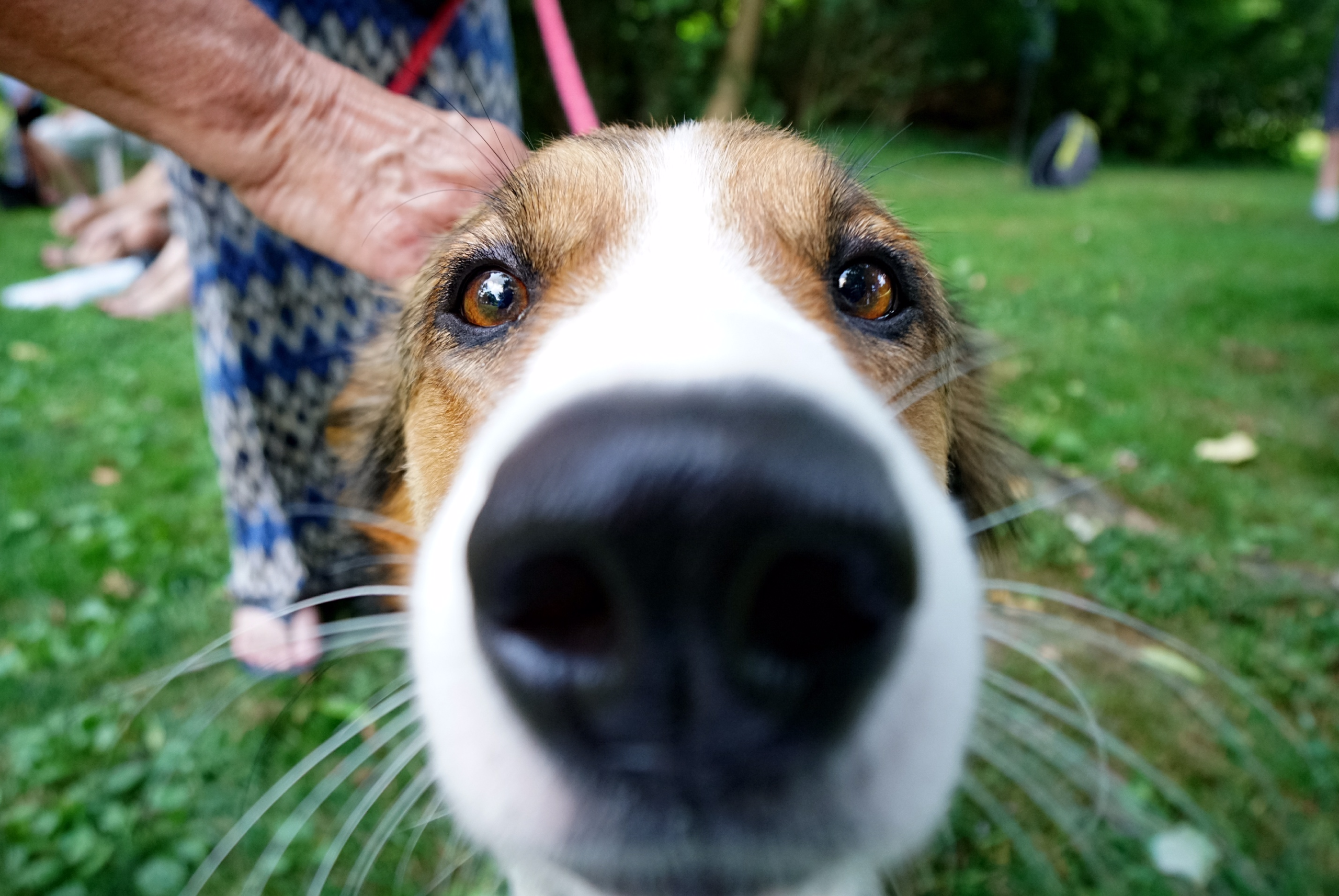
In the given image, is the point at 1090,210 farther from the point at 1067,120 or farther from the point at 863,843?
the point at 863,843

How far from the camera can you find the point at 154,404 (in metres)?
6.43

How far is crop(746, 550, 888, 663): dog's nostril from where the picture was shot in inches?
33.6

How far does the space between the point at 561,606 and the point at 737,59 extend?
13.4 m

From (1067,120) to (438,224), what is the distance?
15.3 m

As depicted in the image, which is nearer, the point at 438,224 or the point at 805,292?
the point at 805,292

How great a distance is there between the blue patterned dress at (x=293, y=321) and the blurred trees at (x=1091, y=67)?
15.7 meters

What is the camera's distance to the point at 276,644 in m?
3.41

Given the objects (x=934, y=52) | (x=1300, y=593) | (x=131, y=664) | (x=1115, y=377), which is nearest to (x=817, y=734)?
(x=131, y=664)

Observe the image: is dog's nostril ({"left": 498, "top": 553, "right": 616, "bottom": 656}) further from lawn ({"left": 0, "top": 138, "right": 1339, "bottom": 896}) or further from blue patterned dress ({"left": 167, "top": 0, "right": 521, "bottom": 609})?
blue patterned dress ({"left": 167, "top": 0, "right": 521, "bottom": 609})

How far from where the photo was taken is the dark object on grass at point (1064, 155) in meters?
13.7

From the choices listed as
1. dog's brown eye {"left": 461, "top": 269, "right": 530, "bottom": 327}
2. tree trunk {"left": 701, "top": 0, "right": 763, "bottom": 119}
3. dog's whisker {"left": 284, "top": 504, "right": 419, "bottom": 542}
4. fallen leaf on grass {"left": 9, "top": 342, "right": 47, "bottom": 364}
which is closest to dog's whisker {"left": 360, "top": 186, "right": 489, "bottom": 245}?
dog's brown eye {"left": 461, "top": 269, "right": 530, "bottom": 327}

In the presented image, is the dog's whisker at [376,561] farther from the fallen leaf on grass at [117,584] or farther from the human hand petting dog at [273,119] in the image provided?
the fallen leaf on grass at [117,584]

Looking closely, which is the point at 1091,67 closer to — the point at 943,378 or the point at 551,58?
the point at 551,58

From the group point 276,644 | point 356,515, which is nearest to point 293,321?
point 356,515
